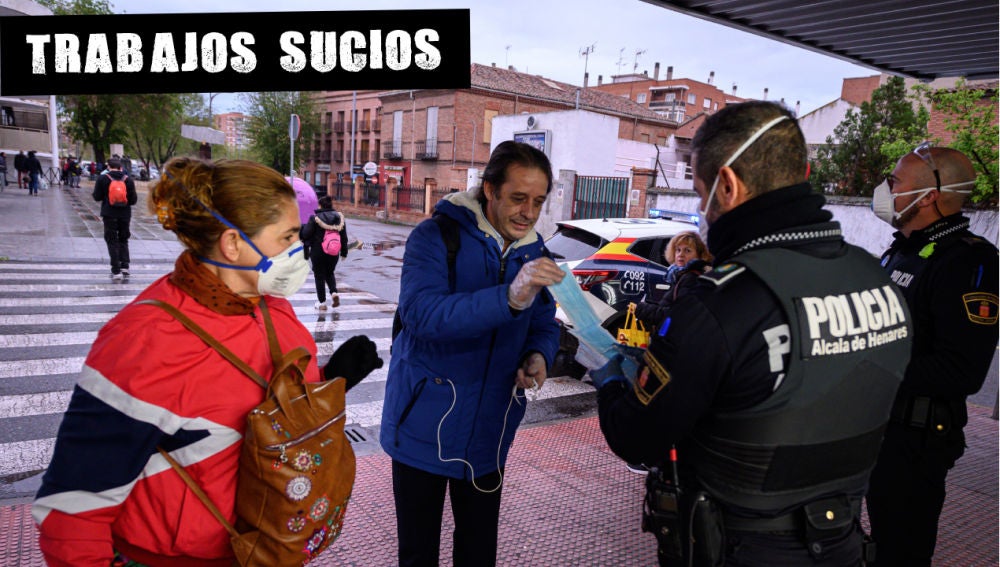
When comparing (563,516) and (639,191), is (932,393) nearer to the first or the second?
(563,516)

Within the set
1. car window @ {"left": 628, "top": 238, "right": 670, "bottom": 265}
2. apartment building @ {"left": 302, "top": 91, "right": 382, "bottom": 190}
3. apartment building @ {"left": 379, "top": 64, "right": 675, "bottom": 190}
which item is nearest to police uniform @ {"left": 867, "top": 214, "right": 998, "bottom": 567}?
car window @ {"left": 628, "top": 238, "right": 670, "bottom": 265}

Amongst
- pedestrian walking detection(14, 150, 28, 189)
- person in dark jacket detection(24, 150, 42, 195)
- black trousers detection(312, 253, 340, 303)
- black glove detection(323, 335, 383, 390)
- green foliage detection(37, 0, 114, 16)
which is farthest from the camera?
green foliage detection(37, 0, 114, 16)

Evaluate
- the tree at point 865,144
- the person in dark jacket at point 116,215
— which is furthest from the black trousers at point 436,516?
the tree at point 865,144

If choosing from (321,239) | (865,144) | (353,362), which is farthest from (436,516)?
(865,144)

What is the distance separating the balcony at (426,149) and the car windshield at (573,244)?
112 ft

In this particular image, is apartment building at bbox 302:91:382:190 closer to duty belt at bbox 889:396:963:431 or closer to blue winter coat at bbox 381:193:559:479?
blue winter coat at bbox 381:193:559:479

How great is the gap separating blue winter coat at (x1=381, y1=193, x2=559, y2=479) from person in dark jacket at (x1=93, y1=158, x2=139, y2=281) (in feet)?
29.9

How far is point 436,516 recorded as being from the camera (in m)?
2.25

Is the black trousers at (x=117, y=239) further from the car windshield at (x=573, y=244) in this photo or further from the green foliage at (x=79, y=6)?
the green foliage at (x=79, y=6)

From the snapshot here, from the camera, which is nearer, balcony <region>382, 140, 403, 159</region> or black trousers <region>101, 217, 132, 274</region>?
black trousers <region>101, 217, 132, 274</region>

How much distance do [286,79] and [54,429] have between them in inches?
153

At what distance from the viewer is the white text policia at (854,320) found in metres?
1.42

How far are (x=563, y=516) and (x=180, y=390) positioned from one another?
8.95 ft

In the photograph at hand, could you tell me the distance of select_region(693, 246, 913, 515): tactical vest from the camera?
1419mm
